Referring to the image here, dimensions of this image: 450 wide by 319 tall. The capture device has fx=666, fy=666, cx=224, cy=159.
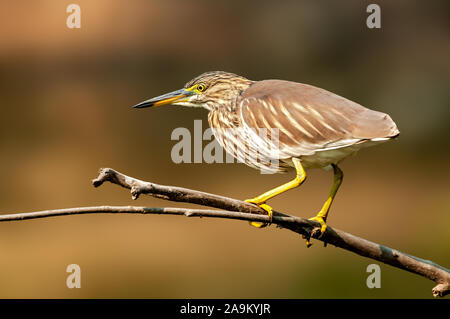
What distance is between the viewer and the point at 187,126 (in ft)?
14.5

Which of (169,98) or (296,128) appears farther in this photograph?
(169,98)

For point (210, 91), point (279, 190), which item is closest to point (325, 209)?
point (279, 190)

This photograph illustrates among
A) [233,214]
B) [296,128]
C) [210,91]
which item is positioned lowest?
[233,214]

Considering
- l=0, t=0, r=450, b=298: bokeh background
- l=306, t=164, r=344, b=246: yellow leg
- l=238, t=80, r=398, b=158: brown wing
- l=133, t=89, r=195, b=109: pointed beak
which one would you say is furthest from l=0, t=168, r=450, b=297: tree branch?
l=0, t=0, r=450, b=298: bokeh background

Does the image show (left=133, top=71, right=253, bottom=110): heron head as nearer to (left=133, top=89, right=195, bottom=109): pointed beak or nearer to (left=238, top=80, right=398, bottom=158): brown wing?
(left=133, top=89, right=195, bottom=109): pointed beak

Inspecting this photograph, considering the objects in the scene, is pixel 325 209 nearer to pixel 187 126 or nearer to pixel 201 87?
pixel 201 87

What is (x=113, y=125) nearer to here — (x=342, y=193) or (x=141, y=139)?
(x=141, y=139)

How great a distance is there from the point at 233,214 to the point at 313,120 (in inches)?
13.4

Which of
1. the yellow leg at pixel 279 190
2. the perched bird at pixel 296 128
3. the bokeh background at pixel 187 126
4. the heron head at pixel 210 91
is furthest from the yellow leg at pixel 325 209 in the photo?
the bokeh background at pixel 187 126

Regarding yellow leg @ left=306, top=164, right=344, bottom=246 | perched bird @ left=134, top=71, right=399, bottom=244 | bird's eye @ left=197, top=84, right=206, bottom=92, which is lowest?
yellow leg @ left=306, top=164, right=344, bottom=246

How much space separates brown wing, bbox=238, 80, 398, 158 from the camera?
1.45 metres

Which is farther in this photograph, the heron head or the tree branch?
the heron head

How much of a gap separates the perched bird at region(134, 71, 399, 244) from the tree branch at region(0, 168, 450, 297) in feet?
0.12

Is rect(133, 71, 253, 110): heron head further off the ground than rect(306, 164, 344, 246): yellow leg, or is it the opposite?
rect(133, 71, 253, 110): heron head
